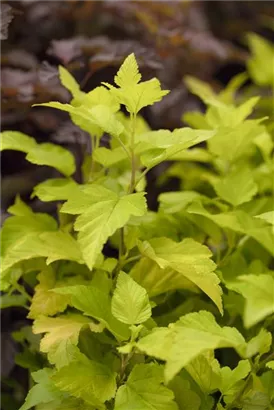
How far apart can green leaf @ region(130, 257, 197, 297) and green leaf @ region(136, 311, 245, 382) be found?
117 millimetres

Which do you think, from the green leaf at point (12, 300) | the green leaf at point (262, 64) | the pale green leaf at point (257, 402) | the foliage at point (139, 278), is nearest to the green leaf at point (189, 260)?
the foliage at point (139, 278)

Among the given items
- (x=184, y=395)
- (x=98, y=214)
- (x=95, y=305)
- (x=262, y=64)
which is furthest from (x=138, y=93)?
(x=262, y=64)

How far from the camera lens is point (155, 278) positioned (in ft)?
2.53

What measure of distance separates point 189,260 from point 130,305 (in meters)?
0.09

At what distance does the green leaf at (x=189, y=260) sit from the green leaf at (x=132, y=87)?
0.57ft

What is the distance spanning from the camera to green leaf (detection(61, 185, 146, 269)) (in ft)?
2.12

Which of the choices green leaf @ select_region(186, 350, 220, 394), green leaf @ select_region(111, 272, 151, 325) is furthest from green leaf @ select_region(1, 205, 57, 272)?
green leaf @ select_region(186, 350, 220, 394)

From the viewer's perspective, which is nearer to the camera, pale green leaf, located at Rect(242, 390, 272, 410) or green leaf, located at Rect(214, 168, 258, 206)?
pale green leaf, located at Rect(242, 390, 272, 410)

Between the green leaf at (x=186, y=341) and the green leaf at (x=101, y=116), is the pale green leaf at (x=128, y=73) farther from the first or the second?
the green leaf at (x=186, y=341)

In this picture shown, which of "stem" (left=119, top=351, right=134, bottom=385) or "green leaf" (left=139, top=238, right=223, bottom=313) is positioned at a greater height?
"green leaf" (left=139, top=238, right=223, bottom=313)

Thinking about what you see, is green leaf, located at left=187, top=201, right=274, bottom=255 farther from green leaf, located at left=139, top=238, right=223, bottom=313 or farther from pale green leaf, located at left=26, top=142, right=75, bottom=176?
pale green leaf, located at left=26, top=142, right=75, bottom=176

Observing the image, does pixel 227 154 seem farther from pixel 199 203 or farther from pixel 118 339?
pixel 118 339

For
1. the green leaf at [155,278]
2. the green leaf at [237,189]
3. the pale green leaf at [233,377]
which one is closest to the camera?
the pale green leaf at [233,377]

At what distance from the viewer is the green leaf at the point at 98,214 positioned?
2.12 feet
